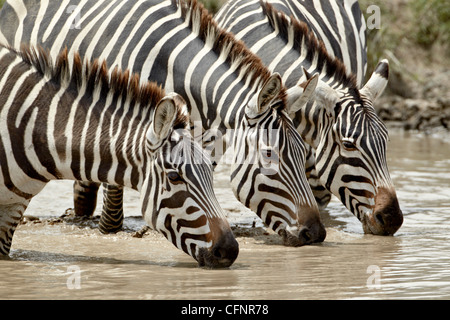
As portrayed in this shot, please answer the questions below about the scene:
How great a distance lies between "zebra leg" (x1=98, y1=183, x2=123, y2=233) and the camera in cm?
800

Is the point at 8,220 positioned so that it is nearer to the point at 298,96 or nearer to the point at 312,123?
the point at 298,96

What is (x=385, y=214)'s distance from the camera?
23.5 feet

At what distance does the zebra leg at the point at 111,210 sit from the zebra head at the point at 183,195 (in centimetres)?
246

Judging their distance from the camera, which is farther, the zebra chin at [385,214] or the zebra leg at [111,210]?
the zebra leg at [111,210]

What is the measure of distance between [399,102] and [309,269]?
13.5 m

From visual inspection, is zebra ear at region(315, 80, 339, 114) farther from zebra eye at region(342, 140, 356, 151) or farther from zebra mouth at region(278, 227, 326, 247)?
zebra mouth at region(278, 227, 326, 247)

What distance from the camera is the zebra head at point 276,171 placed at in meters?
6.50

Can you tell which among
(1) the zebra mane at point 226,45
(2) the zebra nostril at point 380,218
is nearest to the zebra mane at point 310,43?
(1) the zebra mane at point 226,45

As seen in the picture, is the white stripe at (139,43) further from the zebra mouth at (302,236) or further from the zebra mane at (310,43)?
the zebra mouth at (302,236)

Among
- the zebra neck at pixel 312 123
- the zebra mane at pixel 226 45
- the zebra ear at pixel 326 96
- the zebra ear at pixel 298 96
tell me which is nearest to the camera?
the zebra ear at pixel 298 96

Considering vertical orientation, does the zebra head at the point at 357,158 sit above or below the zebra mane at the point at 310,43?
below

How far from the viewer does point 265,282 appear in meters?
5.39

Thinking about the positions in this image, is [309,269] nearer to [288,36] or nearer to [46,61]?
[46,61]
